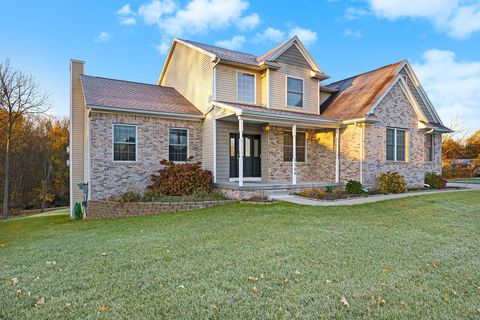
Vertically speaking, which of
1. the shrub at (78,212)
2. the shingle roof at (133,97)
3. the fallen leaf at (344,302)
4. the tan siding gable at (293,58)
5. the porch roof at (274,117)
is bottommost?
the shrub at (78,212)

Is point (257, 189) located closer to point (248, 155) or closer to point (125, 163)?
point (248, 155)

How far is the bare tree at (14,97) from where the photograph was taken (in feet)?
63.8

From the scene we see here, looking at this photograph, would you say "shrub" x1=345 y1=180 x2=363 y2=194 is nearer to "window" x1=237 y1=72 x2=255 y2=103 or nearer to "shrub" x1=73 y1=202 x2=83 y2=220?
"window" x1=237 y1=72 x2=255 y2=103

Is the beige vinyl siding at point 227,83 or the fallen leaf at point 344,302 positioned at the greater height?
the beige vinyl siding at point 227,83

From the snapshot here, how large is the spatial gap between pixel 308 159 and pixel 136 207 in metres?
8.78

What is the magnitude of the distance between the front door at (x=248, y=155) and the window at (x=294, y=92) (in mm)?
2548

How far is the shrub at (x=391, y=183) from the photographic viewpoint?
12562mm

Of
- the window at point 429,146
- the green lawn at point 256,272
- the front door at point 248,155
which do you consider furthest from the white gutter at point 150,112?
the window at point 429,146

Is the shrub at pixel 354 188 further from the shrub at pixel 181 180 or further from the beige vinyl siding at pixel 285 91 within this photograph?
the shrub at pixel 181 180

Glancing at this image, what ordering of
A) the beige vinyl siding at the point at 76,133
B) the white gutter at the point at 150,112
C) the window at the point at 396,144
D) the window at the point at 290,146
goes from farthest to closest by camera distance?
1. the window at the point at 290,146
2. the beige vinyl siding at the point at 76,133
3. the window at the point at 396,144
4. the white gutter at the point at 150,112

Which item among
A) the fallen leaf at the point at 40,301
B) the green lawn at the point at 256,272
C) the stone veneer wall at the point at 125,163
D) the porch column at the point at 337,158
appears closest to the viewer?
the green lawn at the point at 256,272

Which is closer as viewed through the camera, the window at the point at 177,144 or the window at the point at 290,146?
the window at the point at 177,144

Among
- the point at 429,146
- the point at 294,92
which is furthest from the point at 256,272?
the point at 429,146

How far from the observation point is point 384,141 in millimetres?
13336
